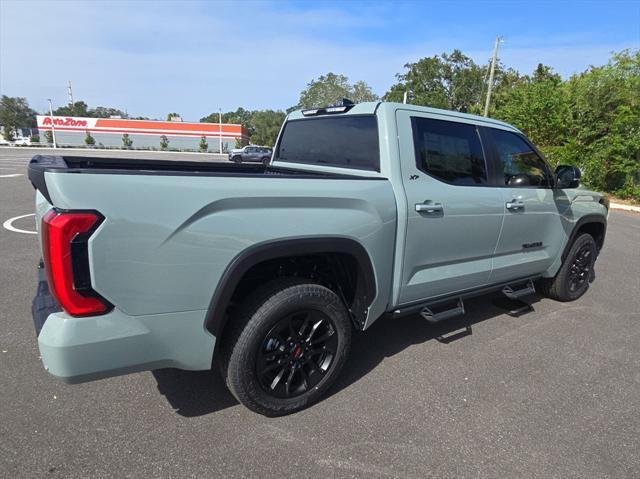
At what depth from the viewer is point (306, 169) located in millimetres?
3529

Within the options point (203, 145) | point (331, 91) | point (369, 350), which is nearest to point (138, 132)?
point (203, 145)

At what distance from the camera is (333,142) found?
3340 mm

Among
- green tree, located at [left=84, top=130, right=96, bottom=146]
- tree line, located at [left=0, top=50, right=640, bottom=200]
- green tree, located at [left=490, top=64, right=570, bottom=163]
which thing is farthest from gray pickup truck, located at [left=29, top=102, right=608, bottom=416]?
green tree, located at [left=84, top=130, right=96, bottom=146]

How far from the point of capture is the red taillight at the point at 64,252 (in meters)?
1.64

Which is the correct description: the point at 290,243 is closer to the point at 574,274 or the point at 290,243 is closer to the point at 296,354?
the point at 296,354

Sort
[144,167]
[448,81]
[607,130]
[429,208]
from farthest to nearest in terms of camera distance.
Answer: [448,81] < [607,130] < [144,167] < [429,208]

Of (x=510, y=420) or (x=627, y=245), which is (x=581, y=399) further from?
(x=627, y=245)

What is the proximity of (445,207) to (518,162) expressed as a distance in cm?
134

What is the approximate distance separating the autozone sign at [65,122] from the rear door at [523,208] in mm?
63928

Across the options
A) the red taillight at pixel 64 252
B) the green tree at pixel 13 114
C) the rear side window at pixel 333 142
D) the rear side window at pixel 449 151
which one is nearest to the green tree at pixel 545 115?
the rear side window at pixel 449 151

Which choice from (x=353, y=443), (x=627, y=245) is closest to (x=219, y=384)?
(x=353, y=443)

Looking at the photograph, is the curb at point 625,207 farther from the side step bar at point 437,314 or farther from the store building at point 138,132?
the store building at point 138,132

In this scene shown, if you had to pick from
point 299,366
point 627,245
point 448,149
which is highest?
point 448,149

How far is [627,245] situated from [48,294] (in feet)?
32.0
